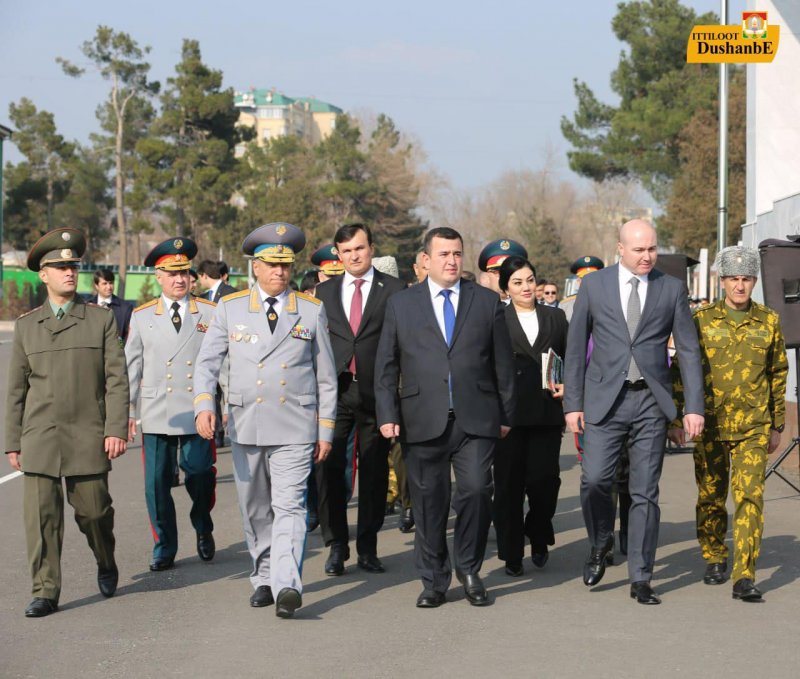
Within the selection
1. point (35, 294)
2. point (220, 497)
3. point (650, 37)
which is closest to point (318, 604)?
point (220, 497)

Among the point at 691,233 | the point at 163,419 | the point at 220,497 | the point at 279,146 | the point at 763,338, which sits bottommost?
the point at 220,497

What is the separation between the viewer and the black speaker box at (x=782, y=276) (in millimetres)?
10430

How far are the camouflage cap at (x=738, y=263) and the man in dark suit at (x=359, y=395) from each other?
2113 mm

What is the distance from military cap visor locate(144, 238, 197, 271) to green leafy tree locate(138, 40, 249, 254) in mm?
65424

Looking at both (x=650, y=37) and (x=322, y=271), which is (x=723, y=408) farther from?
(x=650, y=37)

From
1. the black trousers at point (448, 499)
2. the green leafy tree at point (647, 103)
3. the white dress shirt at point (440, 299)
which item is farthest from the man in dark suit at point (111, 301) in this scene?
the green leafy tree at point (647, 103)

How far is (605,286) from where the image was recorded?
25.4ft

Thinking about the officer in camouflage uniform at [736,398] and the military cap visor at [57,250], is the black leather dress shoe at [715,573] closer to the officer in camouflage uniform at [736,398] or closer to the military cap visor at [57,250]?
the officer in camouflage uniform at [736,398]

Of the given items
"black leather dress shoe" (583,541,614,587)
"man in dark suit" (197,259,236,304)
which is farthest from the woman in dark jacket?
"man in dark suit" (197,259,236,304)

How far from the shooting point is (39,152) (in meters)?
80.4

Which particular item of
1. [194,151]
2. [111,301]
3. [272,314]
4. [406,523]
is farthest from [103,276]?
[194,151]

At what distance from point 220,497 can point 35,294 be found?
194ft

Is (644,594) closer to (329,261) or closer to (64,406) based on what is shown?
(64,406)

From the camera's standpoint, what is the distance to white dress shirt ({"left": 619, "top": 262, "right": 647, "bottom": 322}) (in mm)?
7684
